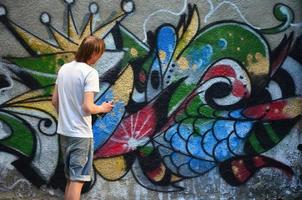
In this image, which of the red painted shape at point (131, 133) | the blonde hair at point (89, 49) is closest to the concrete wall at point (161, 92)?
the red painted shape at point (131, 133)

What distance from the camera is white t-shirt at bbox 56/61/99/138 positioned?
4.36 meters

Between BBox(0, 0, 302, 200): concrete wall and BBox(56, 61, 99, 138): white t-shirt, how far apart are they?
1091 millimetres

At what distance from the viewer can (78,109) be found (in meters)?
4.39

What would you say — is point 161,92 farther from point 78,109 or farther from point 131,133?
point 78,109

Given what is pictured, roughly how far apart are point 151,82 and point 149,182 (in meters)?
0.99

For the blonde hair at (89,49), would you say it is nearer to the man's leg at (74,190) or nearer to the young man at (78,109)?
the young man at (78,109)

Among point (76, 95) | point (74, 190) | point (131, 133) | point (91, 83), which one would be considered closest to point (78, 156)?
point (74, 190)

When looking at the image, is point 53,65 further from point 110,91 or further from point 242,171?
point 242,171

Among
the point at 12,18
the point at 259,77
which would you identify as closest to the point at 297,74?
the point at 259,77

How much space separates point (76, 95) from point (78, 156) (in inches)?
18.9

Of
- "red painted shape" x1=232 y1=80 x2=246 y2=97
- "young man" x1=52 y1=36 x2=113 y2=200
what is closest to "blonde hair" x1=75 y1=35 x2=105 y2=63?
"young man" x1=52 y1=36 x2=113 y2=200

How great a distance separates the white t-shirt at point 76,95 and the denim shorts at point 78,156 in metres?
0.05

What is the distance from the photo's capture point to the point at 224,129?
559 cm

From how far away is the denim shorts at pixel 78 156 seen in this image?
4406mm
